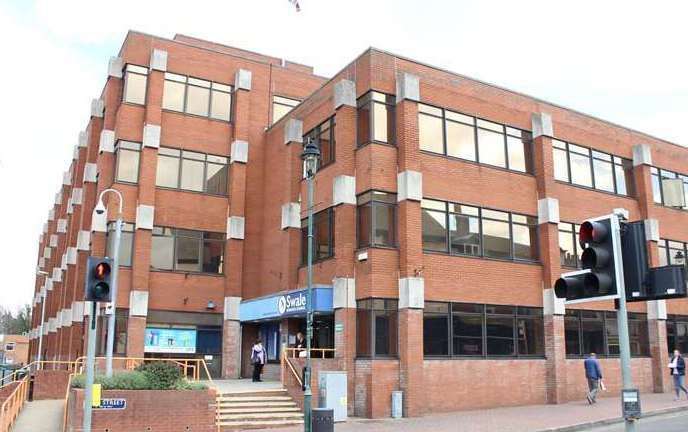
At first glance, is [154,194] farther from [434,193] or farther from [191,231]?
[434,193]

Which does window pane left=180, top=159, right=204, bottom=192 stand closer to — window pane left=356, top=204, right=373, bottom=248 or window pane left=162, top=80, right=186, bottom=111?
window pane left=162, top=80, right=186, bottom=111

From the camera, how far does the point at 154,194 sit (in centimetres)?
3081

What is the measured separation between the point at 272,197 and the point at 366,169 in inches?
380

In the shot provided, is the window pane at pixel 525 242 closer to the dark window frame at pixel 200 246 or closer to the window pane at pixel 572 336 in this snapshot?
the window pane at pixel 572 336

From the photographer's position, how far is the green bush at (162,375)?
1752cm

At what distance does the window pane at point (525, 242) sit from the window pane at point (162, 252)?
15802mm

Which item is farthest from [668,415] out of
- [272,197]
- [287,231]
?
[272,197]

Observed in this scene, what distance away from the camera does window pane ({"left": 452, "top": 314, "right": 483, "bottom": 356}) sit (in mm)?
23672

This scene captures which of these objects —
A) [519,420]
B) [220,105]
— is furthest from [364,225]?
[220,105]

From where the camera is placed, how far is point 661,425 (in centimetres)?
1792

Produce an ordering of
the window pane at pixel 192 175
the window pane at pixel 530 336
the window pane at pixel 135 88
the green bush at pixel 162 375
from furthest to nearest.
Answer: the window pane at pixel 192 175 → the window pane at pixel 135 88 → the window pane at pixel 530 336 → the green bush at pixel 162 375

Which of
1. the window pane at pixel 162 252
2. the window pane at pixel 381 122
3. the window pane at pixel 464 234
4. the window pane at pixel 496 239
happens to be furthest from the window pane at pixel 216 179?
the window pane at pixel 496 239

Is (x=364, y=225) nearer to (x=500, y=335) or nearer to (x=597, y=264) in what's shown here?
(x=500, y=335)

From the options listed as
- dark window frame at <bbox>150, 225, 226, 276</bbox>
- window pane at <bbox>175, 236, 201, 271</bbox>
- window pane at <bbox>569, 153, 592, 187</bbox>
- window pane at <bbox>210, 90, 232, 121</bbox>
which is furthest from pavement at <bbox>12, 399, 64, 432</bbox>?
window pane at <bbox>569, 153, 592, 187</bbox>
